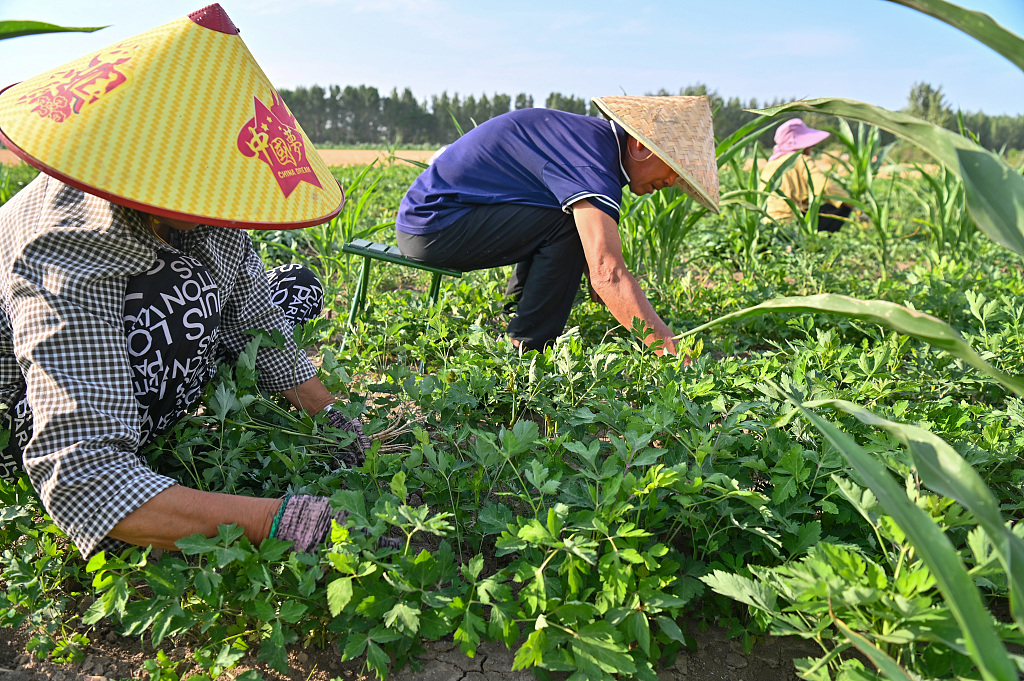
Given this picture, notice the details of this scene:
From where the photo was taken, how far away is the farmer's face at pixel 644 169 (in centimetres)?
257

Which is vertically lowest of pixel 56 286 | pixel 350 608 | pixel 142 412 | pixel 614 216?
pixel 350 608

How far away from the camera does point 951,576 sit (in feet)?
2.52

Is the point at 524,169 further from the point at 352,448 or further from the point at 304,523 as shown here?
the point at 304,523

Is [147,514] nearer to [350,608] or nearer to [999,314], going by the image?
[350,608]

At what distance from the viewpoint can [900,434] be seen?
889 millimetres

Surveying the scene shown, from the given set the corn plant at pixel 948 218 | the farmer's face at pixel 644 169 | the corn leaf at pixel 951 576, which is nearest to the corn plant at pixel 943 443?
the corn leaf at pixel 951 576

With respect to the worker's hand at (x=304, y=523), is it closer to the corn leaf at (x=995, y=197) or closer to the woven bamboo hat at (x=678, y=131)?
the corn leaf at (x=995, y=197)

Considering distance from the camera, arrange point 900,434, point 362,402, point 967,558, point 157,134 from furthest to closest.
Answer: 1. point 362,402
2. point 967,558
3. point 157,134
4. point 900,434

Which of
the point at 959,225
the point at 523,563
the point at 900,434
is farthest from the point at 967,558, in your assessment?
the point at 959,225

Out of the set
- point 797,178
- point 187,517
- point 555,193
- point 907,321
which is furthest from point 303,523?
point 797,178

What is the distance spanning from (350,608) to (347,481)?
320 millimetres

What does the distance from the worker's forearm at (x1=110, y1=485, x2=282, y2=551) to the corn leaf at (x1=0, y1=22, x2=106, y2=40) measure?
2.53 feet

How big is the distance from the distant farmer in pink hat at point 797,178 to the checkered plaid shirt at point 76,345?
4.44 metres

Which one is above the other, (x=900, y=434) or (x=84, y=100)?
(x=84, y=100)
